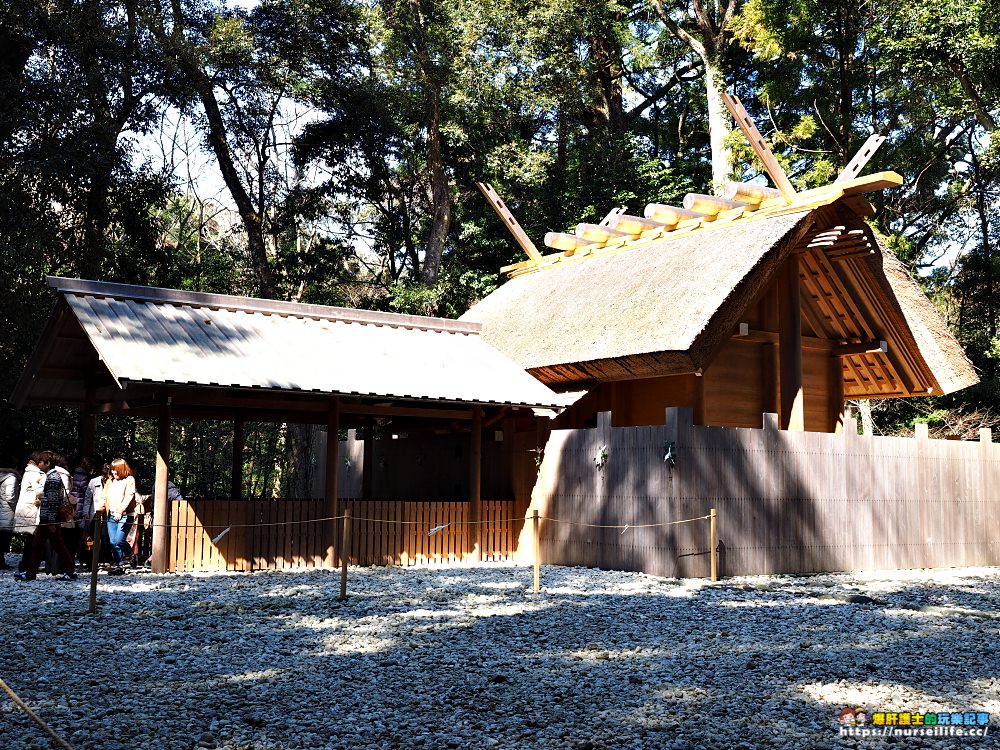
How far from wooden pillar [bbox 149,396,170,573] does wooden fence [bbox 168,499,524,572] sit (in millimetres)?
172

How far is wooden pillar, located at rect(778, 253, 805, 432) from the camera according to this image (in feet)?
53.6

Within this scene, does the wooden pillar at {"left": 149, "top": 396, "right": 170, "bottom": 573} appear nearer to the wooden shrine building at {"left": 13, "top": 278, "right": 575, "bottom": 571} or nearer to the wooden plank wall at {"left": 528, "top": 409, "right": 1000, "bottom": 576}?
the wooden shrine building at {"left": 13, "top": 278, "right": 575, "bottom": 571}

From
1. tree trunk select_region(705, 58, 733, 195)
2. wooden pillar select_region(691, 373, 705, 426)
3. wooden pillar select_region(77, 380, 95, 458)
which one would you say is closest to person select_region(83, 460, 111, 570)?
A: wooden pillar select_region(77, 380, 95, 458)

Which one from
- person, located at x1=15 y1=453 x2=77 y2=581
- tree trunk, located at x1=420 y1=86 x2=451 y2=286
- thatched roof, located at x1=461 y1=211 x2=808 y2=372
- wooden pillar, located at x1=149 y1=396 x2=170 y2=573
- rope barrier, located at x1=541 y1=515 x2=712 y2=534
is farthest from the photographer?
tree trunk, located at x1=420 y1=86 x2=451 y2=286

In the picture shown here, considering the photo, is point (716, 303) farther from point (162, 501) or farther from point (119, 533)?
point (119, 533)

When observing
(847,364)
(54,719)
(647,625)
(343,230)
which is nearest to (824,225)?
(847,364)

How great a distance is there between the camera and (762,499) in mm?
13305

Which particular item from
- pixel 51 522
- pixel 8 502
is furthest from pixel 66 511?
pixel 8 502

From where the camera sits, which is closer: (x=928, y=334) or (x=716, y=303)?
(x=716, y=303)

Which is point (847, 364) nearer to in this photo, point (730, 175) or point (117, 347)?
point (730, 175)

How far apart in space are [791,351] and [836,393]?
305 centimetres

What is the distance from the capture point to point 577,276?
19781 millimetres

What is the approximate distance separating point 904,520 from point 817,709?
9567 millimetres

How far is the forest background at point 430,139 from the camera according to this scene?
73.3 ft
